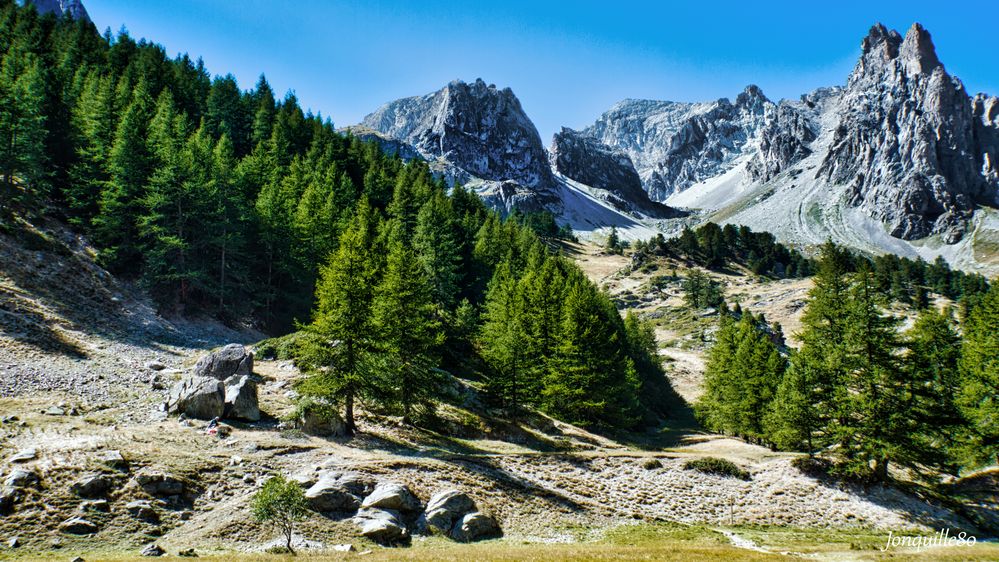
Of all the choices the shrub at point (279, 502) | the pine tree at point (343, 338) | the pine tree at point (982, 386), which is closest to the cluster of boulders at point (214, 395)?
the pine tree at point (343, 338)

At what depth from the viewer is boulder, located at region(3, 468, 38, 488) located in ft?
51.5

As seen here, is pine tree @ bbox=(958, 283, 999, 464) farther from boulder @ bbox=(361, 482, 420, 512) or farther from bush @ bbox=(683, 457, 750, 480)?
boulder @ bbox=(361, 482, 420, 512)

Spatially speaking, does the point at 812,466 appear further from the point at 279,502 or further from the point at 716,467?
the point at 279,502

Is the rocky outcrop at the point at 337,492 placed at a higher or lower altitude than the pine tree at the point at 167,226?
lower

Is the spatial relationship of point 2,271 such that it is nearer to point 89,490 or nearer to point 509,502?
point 89,490

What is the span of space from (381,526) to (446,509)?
3.02 metres

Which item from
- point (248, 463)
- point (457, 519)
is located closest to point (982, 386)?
point (457, 519)

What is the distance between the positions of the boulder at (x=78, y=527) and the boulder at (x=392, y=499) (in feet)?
28.3

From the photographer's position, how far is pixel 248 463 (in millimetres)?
20859

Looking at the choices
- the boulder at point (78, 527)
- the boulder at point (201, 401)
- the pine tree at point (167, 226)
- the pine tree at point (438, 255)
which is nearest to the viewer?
the boulder at point (78, 527)

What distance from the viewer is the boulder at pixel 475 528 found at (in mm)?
19766

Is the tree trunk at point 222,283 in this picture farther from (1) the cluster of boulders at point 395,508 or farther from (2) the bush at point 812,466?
(2) the bush at point 812,466

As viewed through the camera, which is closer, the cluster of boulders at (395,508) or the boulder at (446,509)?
the cluster of boulders at (395,508)

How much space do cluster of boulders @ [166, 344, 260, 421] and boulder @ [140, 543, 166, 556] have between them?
32.8ft
